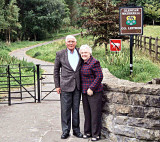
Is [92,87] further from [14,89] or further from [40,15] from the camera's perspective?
[40,15]

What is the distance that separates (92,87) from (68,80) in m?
0.53

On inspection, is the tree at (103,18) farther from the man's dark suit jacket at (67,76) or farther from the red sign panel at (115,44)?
the man's dark suit jacket at (67,76)

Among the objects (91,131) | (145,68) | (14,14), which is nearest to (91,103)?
(91,131)

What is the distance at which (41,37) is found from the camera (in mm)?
49500

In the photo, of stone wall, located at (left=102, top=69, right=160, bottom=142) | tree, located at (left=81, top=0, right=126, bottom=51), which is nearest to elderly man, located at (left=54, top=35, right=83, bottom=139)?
stone wall, located at (left=102, top=69, right=160, bottom=142)

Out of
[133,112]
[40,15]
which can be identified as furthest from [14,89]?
[40,15]

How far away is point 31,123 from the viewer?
6.53m

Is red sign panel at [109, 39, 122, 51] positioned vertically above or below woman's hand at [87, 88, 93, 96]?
above

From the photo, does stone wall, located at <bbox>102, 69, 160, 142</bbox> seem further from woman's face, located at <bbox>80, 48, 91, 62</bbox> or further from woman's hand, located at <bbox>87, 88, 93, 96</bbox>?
woman's face, located at <bbox>80, 48, 91, 62</bbox>

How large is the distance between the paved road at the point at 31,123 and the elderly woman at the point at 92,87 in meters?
0.44

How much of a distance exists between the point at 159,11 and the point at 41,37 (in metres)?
21.2

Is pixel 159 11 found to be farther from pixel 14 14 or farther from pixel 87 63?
pixel 87 63

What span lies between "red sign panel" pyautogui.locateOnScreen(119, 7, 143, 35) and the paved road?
349 centimetres

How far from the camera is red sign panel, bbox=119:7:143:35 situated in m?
9.07
